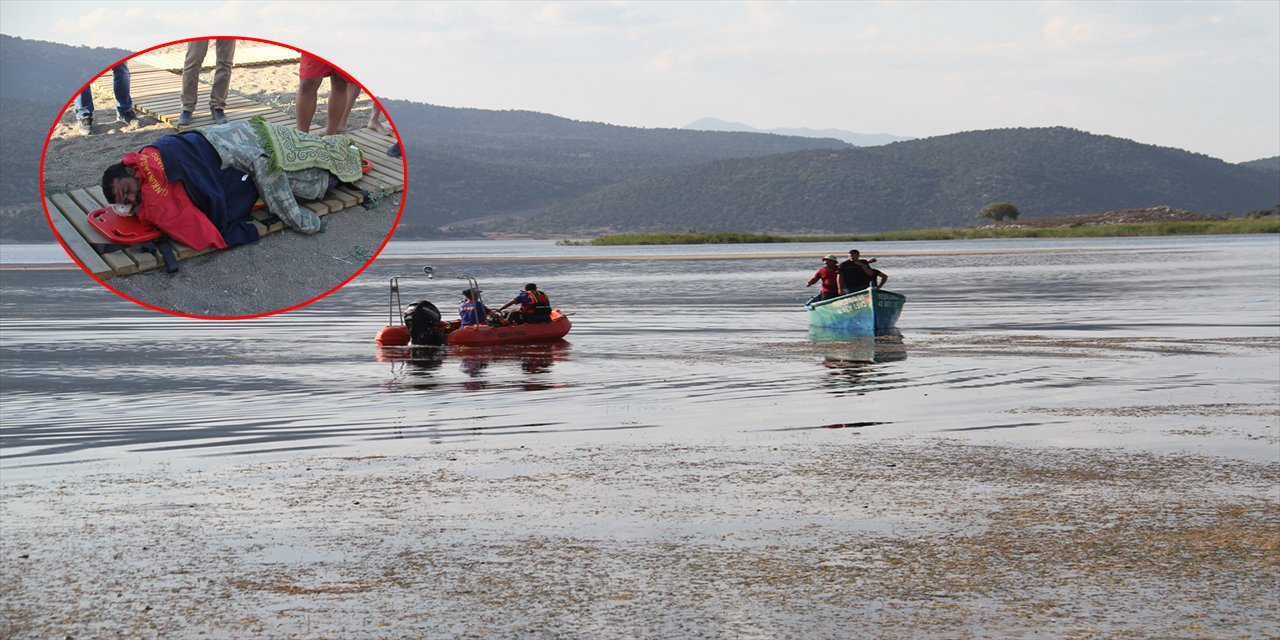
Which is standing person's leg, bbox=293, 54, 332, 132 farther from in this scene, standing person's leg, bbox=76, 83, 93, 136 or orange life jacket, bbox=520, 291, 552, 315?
orange life jacket, bbox=520, 291, 552, 315

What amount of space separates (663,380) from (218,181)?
61.3 feet

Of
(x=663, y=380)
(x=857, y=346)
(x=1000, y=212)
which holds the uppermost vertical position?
(x=1000, y=212)

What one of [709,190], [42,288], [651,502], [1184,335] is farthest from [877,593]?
[709,190]

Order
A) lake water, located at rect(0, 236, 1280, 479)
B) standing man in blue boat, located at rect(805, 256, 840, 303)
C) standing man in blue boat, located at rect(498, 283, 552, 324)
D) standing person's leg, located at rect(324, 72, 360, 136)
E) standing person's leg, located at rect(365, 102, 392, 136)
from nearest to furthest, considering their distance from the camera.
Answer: standing person's leg, located at rect(324, 72, 360, 136), standing person's leg, located at rect(365, 102, 392, 136), lake water, located at rect(0, 236, 1280, 479), standing man in blue boat, located at rect(498, 283, 552, 324), standing man in blue boat, located at rect(805, 256, 840, 303)

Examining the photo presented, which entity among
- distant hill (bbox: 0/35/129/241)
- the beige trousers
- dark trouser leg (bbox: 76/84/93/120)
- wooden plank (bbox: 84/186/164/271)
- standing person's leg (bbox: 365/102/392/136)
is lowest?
wooden plank (bbox: 84/186/164/271)

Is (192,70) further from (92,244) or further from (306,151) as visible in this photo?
(92,244)

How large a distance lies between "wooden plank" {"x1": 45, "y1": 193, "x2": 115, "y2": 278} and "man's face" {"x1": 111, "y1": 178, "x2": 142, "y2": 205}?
88 millimetres

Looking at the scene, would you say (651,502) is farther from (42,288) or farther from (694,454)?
(42,288)

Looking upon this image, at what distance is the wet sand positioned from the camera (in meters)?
7.91

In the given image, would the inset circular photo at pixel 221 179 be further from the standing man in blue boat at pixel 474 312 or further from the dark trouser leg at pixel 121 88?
the standing man in blue boat at pixel 474 312

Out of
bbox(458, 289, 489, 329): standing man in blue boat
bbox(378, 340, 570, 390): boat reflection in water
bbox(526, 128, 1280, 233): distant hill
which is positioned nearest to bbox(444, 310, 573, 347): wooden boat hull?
bbox(378, 340, 570, 390): boat reflection in water

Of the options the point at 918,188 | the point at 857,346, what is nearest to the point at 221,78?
the point at 857,346

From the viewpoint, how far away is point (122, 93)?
2.70 metres

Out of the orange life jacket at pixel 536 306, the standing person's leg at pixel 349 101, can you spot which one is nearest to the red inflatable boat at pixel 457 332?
the orange life jacket at pixel 536 306
